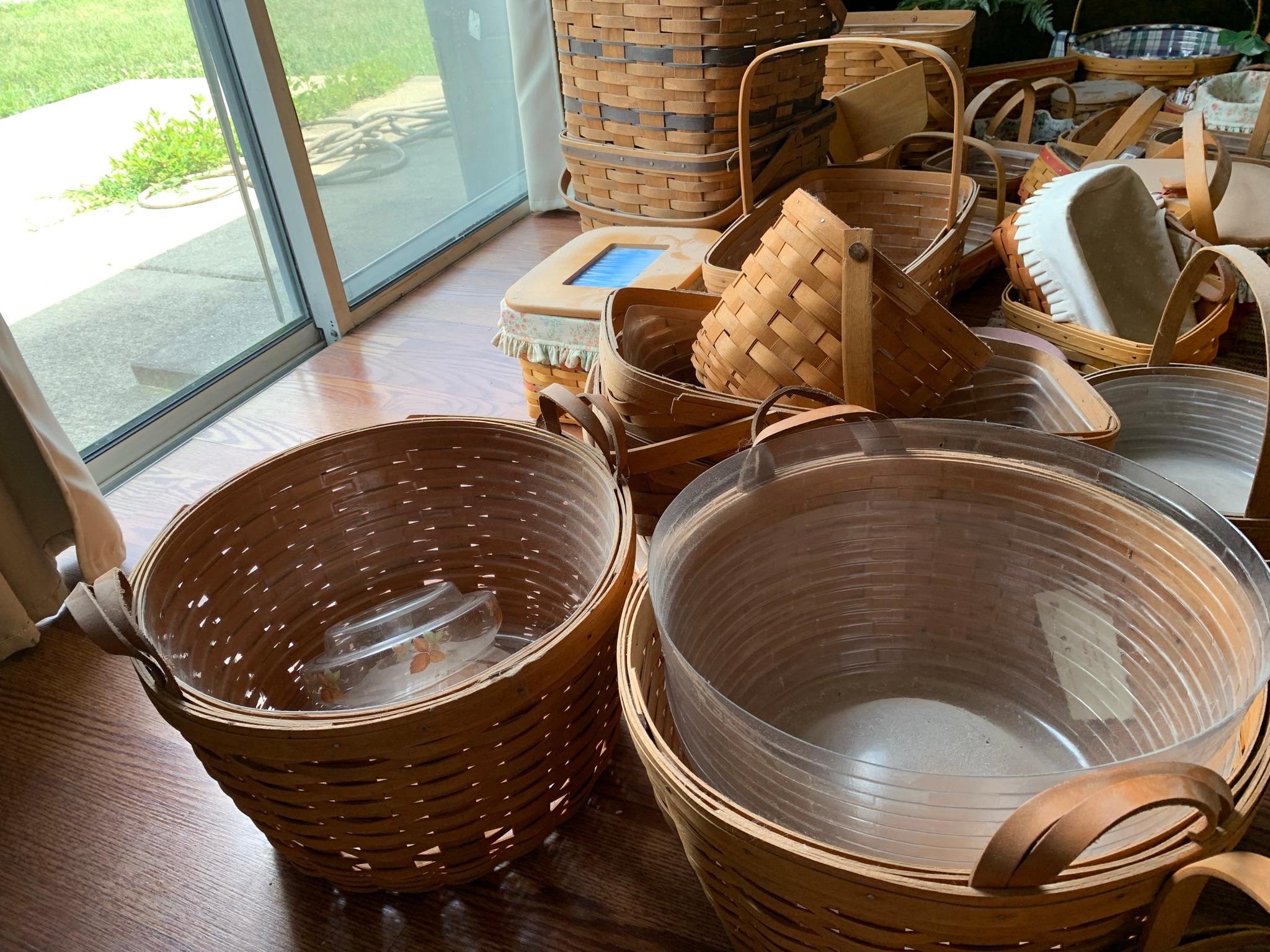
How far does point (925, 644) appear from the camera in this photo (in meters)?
0.63

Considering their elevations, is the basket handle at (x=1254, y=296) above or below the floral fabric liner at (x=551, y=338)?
above

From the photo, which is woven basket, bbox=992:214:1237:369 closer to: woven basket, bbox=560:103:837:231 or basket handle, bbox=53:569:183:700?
woven basket, bbox=560:103:837:231

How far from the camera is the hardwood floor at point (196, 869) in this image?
0.54 meters

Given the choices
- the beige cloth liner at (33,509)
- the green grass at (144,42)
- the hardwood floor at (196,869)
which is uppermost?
the green grass at (144,42)

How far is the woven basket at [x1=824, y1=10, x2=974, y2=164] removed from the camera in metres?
1.42

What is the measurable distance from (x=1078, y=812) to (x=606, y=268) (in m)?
0.84

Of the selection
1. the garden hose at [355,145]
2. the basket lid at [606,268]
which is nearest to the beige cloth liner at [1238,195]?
the basket lid at [606,268]

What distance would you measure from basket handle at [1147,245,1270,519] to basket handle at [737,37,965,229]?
217 mm

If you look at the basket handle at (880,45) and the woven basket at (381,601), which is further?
the basket handle at (880,45)

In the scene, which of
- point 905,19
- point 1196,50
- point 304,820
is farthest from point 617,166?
point 1196,50

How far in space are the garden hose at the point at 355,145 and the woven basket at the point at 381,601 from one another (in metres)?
0.79

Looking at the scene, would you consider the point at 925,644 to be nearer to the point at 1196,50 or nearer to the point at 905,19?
the point at 905,19

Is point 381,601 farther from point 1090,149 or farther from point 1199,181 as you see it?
point 1090,149

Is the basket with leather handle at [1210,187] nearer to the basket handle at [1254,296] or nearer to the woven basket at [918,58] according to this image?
the basket handle at [1254,296]
